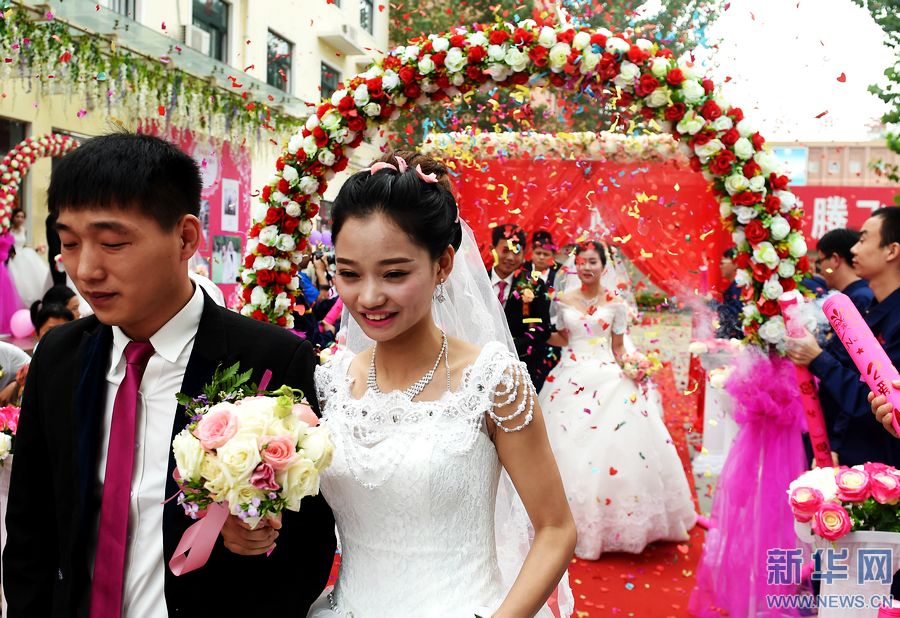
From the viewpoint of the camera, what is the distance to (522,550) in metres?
2.49

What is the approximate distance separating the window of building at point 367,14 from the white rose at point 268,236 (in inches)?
612

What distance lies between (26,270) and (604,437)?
6648 mm

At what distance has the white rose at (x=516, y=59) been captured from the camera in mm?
Result: 3877

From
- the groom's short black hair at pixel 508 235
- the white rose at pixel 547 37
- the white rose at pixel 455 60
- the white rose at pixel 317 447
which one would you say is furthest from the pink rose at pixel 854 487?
the groom's short black hair at pixel 508 235

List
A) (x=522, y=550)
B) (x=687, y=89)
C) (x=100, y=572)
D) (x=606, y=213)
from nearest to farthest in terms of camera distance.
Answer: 1. (x=100, y=572)
2. (x=522, y=550)
3. (x=687, y=89)
4. (x=606, y=213)

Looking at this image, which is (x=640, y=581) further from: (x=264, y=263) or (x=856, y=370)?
(x=264, y=263)

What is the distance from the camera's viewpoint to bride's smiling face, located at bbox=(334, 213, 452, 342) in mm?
1794

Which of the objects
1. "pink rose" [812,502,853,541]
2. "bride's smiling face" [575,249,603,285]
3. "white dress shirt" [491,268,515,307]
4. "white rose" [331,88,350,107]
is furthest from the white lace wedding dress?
"bride's smiling face" [575,249,603,285]

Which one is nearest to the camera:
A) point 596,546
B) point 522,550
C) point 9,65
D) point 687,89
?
point 522,550

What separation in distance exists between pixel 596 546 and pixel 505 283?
6.73ft

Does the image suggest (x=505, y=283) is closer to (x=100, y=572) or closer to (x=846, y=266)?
(x=846, y=266)

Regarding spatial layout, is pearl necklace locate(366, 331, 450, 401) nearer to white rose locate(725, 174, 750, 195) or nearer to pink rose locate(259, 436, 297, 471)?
pink rose locate(259, 436, 297, 471)

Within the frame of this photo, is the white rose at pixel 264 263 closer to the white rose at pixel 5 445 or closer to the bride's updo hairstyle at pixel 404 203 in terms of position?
the white rose at pixel 5 445

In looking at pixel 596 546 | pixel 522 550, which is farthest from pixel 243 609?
pixel 596 546
